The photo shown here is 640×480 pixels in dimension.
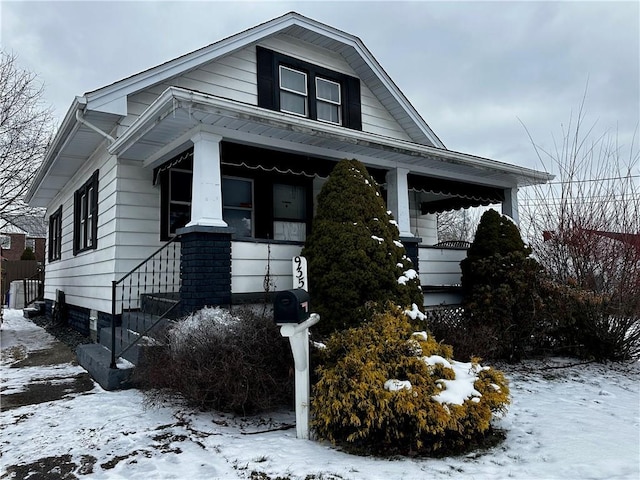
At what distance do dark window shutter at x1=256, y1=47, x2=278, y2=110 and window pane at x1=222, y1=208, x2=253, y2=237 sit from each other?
2184 mm

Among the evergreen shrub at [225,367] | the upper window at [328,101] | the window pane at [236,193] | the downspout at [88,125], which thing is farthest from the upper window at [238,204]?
the evergreen shrub at [225,367]

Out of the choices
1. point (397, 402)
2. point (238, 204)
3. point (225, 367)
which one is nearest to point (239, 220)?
point (238, 204)

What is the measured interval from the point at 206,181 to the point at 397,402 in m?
3.51

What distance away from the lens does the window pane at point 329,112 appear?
31.3 ft

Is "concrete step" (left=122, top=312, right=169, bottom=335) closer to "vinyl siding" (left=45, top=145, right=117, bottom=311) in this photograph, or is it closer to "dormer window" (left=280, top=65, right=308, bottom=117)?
"vinyl siding" (left=45, top=145, right=117, bottom=311)

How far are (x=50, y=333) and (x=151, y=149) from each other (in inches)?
248

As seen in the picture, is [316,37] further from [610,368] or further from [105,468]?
[105,468]

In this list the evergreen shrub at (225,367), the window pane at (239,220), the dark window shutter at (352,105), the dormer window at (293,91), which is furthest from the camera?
the dark window shutter at (352,105)

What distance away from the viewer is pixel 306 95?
9398 millimetres

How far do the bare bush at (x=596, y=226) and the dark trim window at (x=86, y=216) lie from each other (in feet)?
27.9

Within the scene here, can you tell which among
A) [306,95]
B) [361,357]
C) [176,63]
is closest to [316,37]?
[306,95]

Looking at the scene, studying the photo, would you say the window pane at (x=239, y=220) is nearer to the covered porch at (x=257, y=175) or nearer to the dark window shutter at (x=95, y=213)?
the covered porch at (x=257, y=175)

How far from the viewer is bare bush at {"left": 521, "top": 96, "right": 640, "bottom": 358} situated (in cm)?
696

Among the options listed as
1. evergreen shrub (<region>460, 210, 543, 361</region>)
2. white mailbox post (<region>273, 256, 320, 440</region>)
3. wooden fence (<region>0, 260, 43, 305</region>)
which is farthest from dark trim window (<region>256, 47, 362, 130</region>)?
wooden fence (<region>0, 260, 43, 305</region>)
